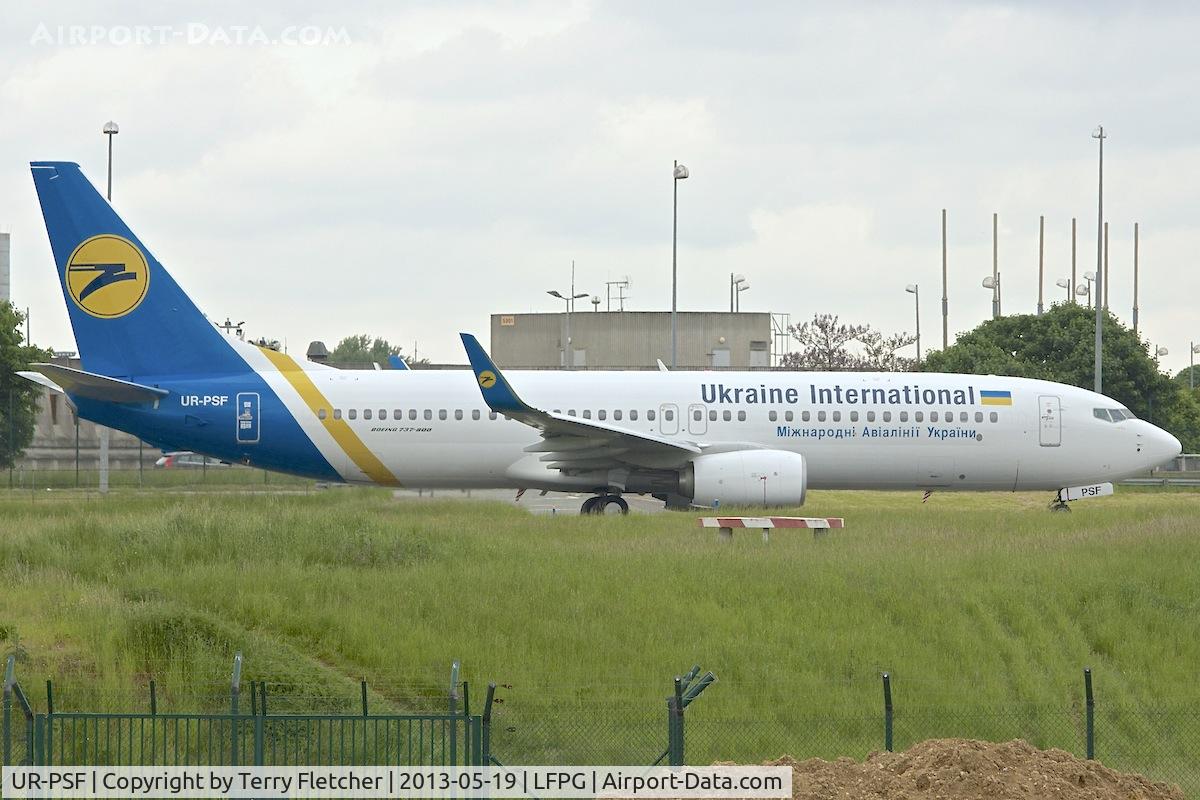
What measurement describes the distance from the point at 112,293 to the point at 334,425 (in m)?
5.27

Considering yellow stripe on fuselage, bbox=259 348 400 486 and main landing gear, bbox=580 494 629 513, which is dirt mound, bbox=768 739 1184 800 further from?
yellow stripe on fuselage, bbox=259 348 400 486

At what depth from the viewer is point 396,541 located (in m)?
23.1

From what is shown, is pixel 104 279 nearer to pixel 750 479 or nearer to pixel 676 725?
pixel 750 479

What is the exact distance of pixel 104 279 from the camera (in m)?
29.9

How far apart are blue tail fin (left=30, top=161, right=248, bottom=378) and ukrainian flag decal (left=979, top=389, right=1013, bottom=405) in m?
16.1

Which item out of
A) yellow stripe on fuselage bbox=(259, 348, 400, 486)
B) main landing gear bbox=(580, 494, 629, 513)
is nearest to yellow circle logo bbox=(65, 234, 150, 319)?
yellow stripe on fuselage bbox=(259, 348, 400, 486)

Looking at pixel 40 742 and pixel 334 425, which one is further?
pixel 334 425

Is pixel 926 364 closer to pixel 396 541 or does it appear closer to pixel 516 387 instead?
pixel 516 387

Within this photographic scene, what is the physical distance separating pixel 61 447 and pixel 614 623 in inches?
1326

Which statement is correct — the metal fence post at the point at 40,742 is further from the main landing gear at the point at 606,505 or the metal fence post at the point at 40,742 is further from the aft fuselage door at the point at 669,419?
the aft fuselage door at the point at 669,419

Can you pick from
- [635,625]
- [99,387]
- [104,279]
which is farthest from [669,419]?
[635,625]

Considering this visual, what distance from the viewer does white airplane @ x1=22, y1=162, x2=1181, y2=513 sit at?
29.7m

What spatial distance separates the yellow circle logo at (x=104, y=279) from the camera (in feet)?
97.9

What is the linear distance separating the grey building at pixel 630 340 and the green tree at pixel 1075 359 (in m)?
14.4
